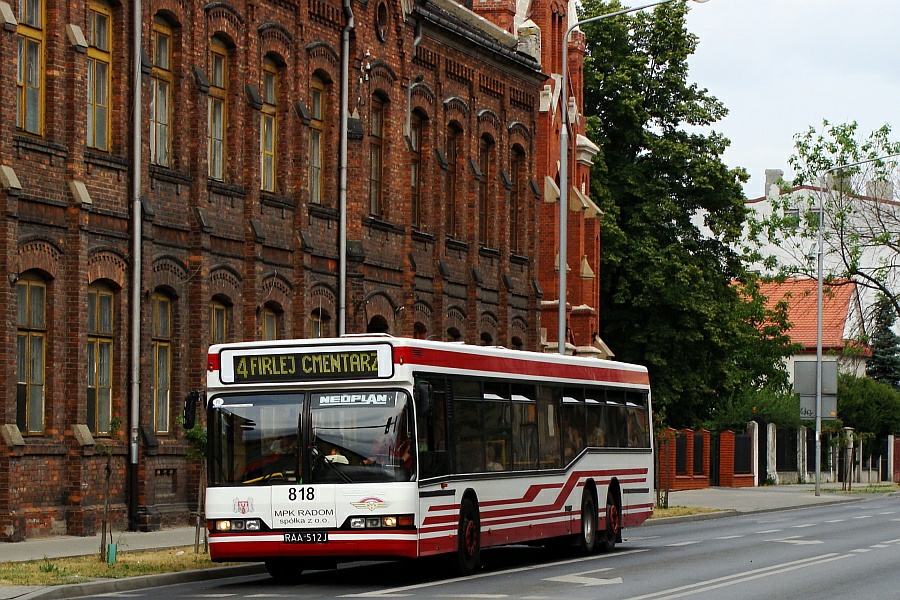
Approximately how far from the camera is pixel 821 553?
78.6 ft

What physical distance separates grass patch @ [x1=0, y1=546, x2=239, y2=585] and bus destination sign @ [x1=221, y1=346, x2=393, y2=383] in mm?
2410

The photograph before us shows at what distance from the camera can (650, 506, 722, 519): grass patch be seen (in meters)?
Answer: 35.7

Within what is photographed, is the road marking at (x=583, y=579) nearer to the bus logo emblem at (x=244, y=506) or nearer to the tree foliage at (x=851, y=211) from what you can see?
the bus logo emblem at (x=244, y=506)

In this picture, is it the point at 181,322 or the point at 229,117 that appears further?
the point at 229,117

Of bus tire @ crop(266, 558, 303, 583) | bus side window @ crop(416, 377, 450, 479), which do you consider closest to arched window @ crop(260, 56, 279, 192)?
bus tire @ crop(266, 558, 303, 583)

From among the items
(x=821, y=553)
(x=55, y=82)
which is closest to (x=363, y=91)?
(x=55, y=82)

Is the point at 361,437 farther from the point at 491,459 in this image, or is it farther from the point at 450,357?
the point at 491,459

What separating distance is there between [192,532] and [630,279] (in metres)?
33.2

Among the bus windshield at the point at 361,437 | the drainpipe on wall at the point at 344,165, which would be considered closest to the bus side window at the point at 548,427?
the bus windshield at the point at 361,437

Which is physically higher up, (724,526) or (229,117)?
(229,117)

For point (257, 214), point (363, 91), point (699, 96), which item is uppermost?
point (699, 96)

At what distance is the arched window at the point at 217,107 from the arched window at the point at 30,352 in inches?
230

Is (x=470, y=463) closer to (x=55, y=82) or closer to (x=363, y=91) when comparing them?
(x=55, y=82)

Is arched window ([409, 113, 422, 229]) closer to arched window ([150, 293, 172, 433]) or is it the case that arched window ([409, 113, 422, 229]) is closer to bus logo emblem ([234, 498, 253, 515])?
arched window ([150, 293, 172, 433])
